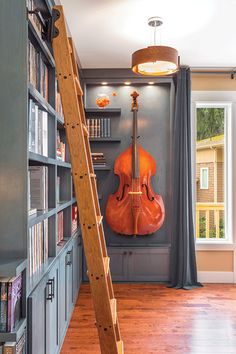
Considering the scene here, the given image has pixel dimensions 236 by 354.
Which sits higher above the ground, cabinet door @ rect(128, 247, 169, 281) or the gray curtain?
the gray curtain

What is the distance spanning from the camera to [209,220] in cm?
461

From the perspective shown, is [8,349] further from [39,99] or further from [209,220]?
[209,220]

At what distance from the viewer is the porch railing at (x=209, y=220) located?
455cm

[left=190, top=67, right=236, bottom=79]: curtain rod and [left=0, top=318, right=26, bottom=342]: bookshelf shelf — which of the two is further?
[left=190, top=67, right=236, bottom=79]: curtain rod

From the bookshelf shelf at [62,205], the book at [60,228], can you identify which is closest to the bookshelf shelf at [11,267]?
the bookshelf shelf at [62,205]

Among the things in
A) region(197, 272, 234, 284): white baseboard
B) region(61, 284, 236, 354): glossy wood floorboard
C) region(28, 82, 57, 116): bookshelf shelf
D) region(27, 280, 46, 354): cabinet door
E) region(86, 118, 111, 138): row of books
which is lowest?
region(61, 284, 236, 354): glossy wood floorboard

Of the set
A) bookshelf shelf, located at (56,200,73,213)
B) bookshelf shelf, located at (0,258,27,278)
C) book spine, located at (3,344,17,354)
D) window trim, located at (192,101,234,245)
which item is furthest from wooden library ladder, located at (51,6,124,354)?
window trim, located at (192,101,234,245)

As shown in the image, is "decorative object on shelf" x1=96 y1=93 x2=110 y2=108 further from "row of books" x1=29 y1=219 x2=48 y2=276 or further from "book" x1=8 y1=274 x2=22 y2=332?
"book" x1=8 y1=274 x2=22 y2=332

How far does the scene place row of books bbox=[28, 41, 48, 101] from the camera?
1910 millimetres

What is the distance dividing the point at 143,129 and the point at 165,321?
2.27m

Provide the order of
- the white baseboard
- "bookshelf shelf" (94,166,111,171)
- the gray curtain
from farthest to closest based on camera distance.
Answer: the white baseboard → "bookshelf shelf" (94,166,111,171) → the gray curtain

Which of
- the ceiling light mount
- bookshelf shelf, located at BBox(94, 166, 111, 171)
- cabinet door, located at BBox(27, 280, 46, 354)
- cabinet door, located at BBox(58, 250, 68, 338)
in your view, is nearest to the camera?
cabinet door, located at BBox(27, 280, 46, 354)

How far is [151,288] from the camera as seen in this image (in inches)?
160

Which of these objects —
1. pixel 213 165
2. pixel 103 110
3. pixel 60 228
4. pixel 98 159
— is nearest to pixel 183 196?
pixel 213 165
